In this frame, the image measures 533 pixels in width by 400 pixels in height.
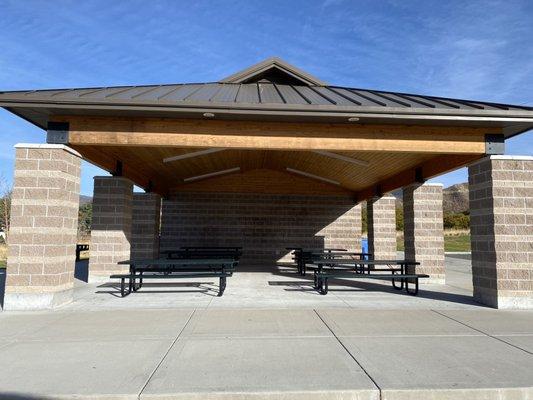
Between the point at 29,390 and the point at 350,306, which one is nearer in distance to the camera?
the point at 29,390

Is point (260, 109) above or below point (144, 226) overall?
above

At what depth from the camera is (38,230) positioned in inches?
253

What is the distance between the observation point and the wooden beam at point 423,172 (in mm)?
7715

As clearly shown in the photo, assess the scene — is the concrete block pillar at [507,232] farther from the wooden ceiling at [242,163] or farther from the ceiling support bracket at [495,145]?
the wooden ceiling at [242,163]

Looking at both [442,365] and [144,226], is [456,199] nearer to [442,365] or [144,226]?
[144,226]

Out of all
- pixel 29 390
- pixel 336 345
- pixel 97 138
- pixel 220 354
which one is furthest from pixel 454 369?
pixel 97 138

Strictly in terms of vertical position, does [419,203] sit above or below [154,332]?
above

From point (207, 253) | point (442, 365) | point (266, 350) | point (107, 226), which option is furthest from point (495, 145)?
point (207, 253)

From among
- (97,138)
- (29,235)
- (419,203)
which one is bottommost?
(29,235)

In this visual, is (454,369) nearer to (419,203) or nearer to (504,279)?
(504,279)

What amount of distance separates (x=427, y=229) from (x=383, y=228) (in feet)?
10.7

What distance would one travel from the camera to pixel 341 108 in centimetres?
646

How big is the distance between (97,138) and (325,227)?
10.9 meters

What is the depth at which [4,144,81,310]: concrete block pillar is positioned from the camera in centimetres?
633
